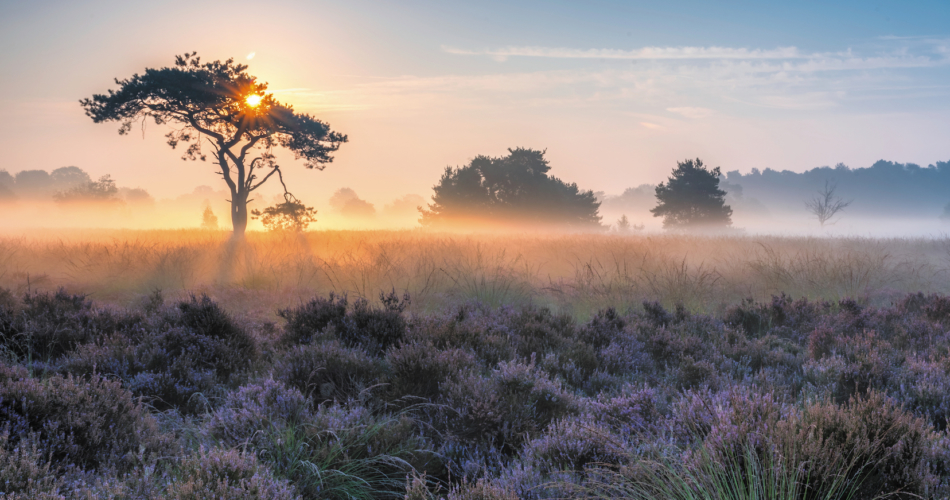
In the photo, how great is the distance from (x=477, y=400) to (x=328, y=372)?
4.81 feet

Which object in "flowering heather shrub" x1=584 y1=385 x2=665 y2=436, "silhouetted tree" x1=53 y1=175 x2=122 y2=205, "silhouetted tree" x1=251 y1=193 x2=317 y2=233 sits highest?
"silhouetted tree" x1=53 y1=175 x2=122 y2=205

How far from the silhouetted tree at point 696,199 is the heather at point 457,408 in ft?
124

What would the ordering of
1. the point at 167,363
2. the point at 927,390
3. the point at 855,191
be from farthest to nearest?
the point at 855,191 → the point at 167,363 → the point at 927,390

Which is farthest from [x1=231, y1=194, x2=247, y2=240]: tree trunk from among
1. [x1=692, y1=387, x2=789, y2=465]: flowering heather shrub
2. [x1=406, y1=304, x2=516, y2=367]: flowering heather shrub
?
[x1=692, y1=387, x2=789, y2=465]: flowering heather shrub

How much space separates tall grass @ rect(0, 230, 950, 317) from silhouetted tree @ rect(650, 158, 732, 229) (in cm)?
2850

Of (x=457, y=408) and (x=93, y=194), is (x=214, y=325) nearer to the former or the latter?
(x=457, y=408)

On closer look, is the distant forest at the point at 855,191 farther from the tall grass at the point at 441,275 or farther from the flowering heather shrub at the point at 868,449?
the flowering heather shrub at the point at 868,449

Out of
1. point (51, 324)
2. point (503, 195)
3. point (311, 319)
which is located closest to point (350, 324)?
point (311, 319)

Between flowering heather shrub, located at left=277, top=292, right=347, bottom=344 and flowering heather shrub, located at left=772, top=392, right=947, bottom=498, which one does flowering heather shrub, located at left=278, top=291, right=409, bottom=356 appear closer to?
flowering heather shrub, located at left=277, top=292, right=347, bottom=344

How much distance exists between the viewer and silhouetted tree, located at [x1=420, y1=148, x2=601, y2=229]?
42.6 m

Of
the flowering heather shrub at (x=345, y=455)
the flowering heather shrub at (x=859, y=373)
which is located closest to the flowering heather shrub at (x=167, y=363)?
the flowering heather shrub at (x=345, y=455)

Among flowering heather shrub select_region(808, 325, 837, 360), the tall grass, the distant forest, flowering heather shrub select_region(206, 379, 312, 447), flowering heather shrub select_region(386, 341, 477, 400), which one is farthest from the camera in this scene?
the distant forest

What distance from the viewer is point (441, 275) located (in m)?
10.5

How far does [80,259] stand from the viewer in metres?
11.7
